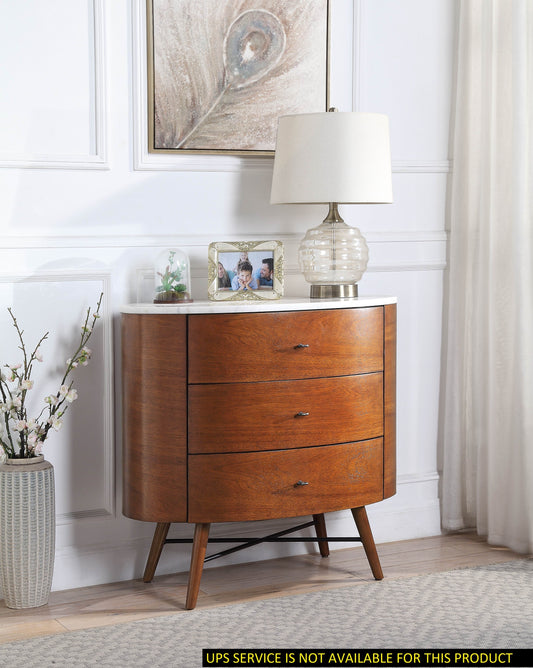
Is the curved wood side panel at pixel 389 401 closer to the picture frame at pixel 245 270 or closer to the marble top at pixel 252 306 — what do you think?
the marble top at pixel 252 306

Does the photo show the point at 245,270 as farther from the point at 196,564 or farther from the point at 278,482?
the point at 196,564

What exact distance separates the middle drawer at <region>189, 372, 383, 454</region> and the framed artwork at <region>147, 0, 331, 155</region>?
0.83 m

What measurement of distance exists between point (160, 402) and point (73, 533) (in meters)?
0.57

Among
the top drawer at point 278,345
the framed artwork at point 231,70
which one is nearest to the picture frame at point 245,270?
the top drawer at point 278,345

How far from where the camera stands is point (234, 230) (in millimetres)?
2943

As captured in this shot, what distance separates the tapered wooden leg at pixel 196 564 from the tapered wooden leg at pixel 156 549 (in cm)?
21

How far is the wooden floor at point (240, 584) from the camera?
2.51 metres

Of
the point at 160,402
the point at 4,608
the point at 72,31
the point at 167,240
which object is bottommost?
the point at 4,608

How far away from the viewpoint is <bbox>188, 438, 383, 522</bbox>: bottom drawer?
8.24 feet

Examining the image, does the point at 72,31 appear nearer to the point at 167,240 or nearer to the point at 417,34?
the point at 167,240

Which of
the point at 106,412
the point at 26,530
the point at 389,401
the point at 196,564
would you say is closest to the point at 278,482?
the point at 196,564

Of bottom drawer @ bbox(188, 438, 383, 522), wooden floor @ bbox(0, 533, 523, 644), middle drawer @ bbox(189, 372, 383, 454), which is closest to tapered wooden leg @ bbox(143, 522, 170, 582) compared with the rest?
wooden floor @ bbox(0, 533, 523, 644)

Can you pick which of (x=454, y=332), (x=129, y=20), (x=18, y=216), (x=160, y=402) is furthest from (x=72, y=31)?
(x=454, y=332)

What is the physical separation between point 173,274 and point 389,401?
2.55ft
